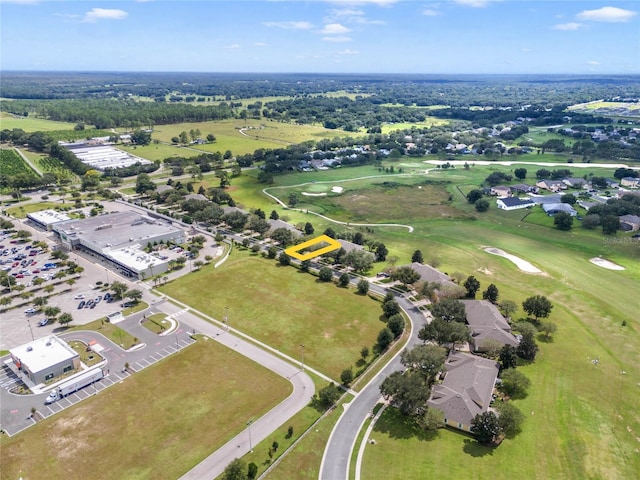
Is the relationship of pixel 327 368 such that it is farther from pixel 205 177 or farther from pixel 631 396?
pixel 205 177

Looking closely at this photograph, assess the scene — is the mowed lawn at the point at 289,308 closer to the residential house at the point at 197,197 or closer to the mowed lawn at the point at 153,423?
the mowed lawn at the point at 153,423

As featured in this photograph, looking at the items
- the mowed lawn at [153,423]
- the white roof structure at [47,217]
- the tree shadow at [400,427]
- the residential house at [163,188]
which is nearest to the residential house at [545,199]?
the tree shadow at [400,427]

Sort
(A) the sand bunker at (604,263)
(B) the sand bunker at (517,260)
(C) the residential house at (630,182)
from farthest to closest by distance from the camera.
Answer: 1. (C) the residential house at (630,182)
2. (A) the sand bunker at (604,263)
3. (B) the sand bunker at (517,260)

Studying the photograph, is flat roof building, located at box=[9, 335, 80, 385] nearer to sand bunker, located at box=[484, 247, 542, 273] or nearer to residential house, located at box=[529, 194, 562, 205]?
sand bunker, located at box=[484, 247, 542, 273]

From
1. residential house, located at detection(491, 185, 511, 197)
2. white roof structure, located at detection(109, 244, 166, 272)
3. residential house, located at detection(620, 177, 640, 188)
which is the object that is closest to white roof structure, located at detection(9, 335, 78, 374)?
white roof structure, located at detection(109, 244, 166, 272)

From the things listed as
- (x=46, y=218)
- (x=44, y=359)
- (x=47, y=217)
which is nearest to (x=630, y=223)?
(x=44, y=359)

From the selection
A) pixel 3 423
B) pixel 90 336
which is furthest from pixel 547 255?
pixel 3 423
